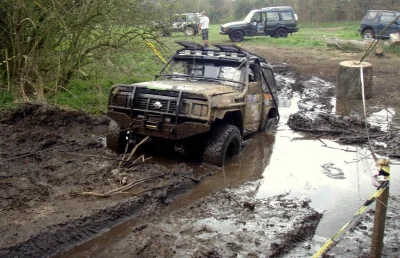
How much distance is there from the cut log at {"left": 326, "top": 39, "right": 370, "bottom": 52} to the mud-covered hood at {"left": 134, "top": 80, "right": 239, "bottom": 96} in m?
15.6

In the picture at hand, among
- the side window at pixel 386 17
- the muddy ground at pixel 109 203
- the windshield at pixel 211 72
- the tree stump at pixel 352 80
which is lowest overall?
the muddy ground at pixel 109 203

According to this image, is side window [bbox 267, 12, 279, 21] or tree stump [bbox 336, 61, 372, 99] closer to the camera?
tree stump [bbox 336, 61, 372, 99]

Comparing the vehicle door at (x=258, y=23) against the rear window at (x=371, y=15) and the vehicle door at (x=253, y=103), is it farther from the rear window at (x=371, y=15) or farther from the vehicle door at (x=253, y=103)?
the vehicle door at (x=253, y=103)

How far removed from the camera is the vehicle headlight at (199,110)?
22.5 feet

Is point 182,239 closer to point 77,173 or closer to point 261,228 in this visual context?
point 261,228

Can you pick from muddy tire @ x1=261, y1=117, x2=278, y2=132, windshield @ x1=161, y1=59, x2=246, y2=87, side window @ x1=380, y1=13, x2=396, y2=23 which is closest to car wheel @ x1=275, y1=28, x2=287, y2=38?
side window @ x1=380, y1=13, x2=396, y2=23

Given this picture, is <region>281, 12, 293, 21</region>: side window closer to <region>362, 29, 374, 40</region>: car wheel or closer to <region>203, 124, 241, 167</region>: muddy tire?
<region>362, 29, 374, 40</region>: car wheel

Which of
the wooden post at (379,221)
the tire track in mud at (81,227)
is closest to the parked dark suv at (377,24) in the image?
the tire track in mud at (81,227)

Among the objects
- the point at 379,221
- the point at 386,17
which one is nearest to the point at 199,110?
the point at 379,221

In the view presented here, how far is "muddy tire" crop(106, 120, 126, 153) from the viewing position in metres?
7.65

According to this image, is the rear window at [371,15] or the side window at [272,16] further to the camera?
the side window at [272,16]

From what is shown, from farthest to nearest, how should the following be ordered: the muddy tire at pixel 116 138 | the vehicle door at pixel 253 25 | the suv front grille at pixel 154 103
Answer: the vehicle door at pixel 253 25, the muddy tire at pixel 116 138, the suv front grille at pixel 154 103

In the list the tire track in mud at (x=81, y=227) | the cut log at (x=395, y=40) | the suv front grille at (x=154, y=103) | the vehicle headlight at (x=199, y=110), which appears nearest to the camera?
the tire track in mud at (x=81, y=227)

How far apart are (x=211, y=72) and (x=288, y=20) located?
69.8 ft
